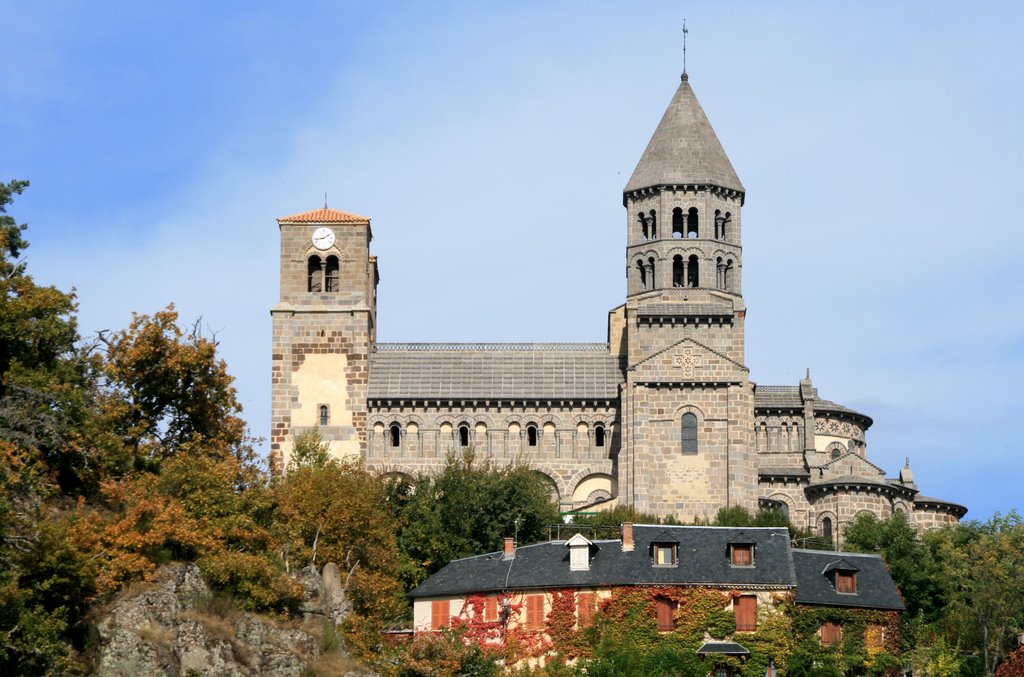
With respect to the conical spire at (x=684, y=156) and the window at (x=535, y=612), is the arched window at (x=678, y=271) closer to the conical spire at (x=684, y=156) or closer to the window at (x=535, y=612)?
the conical spire at (x=684, y=156)

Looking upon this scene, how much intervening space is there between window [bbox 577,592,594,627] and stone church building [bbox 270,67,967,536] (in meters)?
22.9

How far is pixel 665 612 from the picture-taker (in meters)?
72.2

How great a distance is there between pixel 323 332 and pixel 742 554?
33007 millimetres

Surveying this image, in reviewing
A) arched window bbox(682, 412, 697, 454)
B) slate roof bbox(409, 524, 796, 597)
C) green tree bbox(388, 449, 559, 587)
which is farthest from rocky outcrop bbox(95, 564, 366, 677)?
arched window bbox(682, 412, 697, 454)

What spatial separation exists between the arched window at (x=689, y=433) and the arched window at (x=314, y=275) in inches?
746

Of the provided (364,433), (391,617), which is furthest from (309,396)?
(391,617)

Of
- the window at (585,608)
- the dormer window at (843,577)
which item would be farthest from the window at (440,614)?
the dormer window at (843,577)

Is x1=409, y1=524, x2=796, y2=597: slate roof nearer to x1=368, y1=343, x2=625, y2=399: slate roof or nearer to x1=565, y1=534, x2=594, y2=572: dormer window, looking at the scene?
x1=565, y1=534, x2=594, y2=572: dormer window

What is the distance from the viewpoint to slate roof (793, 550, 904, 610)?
239 feet

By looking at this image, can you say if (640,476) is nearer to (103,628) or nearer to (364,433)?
(364,433)

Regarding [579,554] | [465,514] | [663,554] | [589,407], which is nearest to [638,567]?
[663,554]

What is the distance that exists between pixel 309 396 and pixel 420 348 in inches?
264

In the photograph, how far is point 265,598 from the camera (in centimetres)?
6669

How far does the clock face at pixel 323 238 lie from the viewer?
336 ft
